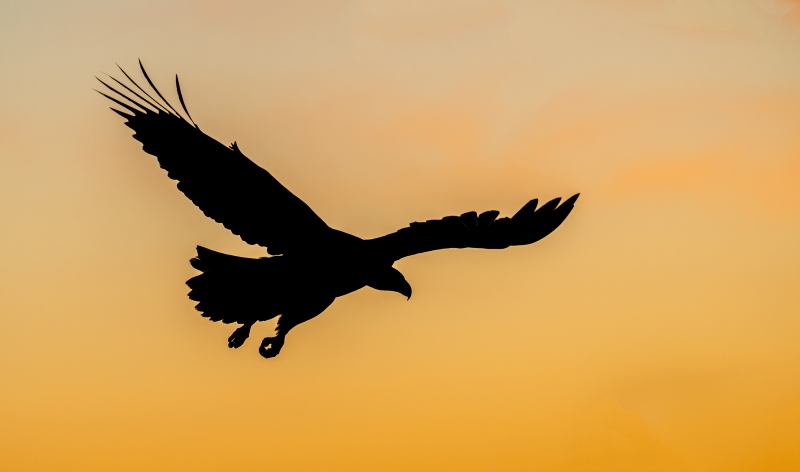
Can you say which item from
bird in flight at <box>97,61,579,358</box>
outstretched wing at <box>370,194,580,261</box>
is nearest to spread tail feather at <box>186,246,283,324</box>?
bird in flight at <box>97,61,579,358</box>

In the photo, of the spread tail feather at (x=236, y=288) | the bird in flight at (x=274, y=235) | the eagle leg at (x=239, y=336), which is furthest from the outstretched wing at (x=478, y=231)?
the eagle leg at (x=239, y=336)

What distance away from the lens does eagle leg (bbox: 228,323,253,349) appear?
36.1ft

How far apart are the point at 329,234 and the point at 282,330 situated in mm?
1155

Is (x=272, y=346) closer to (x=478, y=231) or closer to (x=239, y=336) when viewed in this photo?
(x=239, y=336)

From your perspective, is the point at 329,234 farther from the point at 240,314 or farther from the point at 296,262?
the point at 240,314

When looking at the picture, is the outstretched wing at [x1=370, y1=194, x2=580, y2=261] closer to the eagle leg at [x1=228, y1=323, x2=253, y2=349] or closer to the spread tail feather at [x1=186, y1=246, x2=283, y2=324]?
the spread tail feather at [x1=186, y1=246, x2=283, y2=324]

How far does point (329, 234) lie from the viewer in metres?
10.4

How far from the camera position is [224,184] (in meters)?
10.4

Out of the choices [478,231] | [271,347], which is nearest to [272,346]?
[271,347]

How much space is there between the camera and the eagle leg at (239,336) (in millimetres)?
10992

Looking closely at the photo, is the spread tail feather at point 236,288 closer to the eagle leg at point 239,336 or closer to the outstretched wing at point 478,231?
the eagle leg at point 239,336

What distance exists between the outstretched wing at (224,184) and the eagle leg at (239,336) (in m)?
0.85

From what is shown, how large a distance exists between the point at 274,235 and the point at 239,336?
108 centimetres

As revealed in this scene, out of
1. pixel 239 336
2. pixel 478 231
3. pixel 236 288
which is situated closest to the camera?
pixel 478 231
